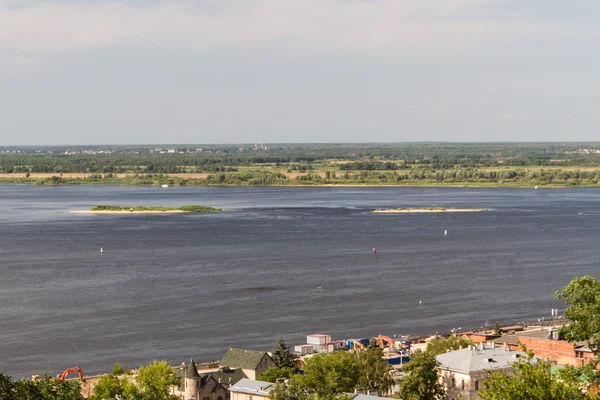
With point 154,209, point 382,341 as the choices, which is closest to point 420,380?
point 382,341

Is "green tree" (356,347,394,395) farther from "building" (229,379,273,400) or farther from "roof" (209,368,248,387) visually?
"roof" (209,368,248,387)

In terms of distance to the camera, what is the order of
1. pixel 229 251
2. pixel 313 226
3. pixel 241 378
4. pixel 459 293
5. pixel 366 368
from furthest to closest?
pixel 313 226 → pixel 229 251 → pixel 459 293 → pixel 241 378 → pixel 366 368

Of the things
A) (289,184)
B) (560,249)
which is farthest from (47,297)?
(289,184)

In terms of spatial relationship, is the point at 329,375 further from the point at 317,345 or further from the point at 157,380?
the point at 317,345

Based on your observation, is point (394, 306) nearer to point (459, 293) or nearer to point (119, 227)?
point (459, 293)

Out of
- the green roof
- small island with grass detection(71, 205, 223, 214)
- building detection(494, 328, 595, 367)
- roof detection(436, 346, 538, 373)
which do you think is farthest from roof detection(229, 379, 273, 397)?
small island with grass detection(71, 205, 223, 214)

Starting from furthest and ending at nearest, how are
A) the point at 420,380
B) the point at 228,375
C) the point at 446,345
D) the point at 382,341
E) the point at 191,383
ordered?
the point at 382,341
the point at 446,345
the point at 228,375
the point at 191,383
the point at 420,380

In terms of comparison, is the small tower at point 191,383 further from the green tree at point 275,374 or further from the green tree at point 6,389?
the green tree at point 6,389
